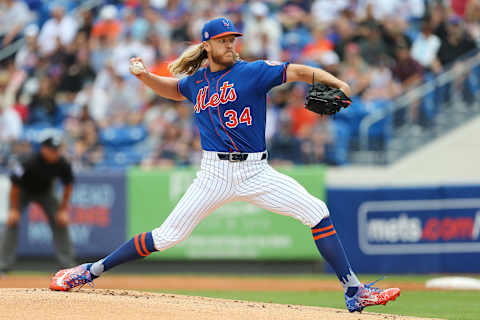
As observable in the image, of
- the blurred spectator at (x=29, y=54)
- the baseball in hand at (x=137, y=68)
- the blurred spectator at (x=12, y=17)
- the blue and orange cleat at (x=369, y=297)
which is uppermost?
the blurred spectator at (x=12, y=17)

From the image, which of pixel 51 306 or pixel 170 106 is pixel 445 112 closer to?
pixel 170 106

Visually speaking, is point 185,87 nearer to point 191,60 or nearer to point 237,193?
point 191,60

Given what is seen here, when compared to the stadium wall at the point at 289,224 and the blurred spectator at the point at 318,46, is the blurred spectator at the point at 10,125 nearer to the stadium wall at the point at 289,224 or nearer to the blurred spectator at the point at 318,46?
the stadium wall at the point at 289,224

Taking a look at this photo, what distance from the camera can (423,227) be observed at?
11.1 m

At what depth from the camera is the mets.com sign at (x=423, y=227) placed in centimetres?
1100

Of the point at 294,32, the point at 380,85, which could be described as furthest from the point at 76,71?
the point at 380,85

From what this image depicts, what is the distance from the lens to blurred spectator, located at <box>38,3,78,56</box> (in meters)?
14.6

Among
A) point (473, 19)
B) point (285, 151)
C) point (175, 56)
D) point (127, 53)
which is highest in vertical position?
point (473, 19)

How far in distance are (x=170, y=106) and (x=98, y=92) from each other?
1423 mm

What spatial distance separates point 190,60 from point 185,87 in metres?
0.20

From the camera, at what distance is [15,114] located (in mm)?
13219

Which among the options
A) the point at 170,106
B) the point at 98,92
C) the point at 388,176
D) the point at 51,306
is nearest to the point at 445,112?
the point at 388,176

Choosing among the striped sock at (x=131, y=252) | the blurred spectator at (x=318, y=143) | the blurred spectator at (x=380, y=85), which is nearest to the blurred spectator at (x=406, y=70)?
the blurred spectator at (x=380, y=85)

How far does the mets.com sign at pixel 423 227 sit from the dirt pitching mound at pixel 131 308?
5.81 meters
